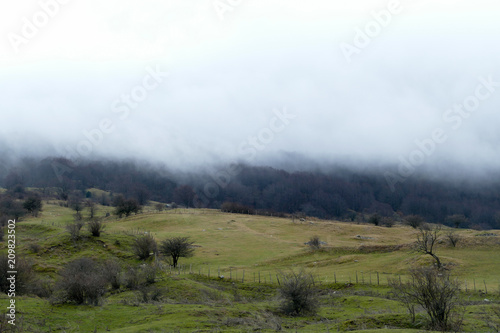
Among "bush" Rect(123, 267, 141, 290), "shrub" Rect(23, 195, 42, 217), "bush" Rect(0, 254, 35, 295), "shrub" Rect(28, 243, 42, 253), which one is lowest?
"bush" Rect(123, 267, 141, 290)

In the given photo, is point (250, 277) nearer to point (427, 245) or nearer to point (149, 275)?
point (149, 275)

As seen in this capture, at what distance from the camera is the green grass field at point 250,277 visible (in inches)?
848

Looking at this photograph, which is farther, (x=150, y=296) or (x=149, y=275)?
(x=149, y=275)

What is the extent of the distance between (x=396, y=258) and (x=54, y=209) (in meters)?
117

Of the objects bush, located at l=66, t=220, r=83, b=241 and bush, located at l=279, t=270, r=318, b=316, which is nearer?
bush, located at l=279, t=270, r=318, b=316

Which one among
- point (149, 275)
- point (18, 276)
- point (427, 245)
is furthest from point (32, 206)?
point (427, 245)

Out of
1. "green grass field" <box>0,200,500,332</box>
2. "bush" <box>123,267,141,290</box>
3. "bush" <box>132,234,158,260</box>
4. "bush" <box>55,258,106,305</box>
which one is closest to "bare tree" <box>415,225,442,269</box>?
"green grass field" <box>0,200,500,332</box>

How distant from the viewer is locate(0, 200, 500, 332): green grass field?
2153 cm

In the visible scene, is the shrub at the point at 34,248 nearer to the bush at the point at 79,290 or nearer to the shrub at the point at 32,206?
the bush at the point at 79,290

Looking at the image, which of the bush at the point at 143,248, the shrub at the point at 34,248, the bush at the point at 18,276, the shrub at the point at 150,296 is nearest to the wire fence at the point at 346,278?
the bush at the point at 143,248

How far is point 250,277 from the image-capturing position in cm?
4838

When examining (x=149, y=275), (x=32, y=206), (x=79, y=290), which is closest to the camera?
(x=79, y=290)

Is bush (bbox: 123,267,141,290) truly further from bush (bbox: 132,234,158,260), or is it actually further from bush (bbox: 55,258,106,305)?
bush (bbox: 132,234,158,260)

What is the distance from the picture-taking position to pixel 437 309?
18.4m
